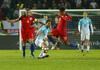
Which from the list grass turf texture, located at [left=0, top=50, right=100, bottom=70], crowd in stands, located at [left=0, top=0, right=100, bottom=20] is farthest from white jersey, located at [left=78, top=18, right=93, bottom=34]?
crowd in stands, located at [left=0, top=0, right=100, bottom=20]

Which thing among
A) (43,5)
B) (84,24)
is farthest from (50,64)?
(43,5)

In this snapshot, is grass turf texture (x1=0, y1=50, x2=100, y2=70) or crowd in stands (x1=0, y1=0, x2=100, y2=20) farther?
crowd in stands (x1=0, y1=0, x2=100, y2=20)

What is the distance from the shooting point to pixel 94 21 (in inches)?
918

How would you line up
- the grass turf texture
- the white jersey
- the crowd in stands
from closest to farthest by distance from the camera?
the grass turf texture, the white jersey, the crowd in stands

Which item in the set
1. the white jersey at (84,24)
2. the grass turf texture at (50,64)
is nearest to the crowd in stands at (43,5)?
the white jersey at (84,24)

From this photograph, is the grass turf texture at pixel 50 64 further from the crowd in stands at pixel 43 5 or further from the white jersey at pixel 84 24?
the crowd in stands at pixel 43 5

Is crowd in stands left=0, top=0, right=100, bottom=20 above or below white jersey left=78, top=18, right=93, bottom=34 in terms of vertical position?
above

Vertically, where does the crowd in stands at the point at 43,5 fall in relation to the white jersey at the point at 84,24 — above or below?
above

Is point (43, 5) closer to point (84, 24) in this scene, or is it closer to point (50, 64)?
point (84, 24)

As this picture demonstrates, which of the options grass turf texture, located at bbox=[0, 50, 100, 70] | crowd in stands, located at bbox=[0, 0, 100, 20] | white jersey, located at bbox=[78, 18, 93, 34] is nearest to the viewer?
grass turf texture, located at bbox=[0, 50, 100, 70]

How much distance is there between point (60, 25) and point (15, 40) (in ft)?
26.3

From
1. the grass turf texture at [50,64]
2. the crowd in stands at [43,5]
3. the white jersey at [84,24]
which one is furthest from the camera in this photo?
the crowd in stands at [43,5]

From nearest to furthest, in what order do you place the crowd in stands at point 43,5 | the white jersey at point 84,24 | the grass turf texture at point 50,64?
the grass turf texture at point 50,64 → the white jersey at point 84,24 → the crowd in stands at point 43,5

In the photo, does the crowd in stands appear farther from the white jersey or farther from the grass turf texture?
the grass turf texture
